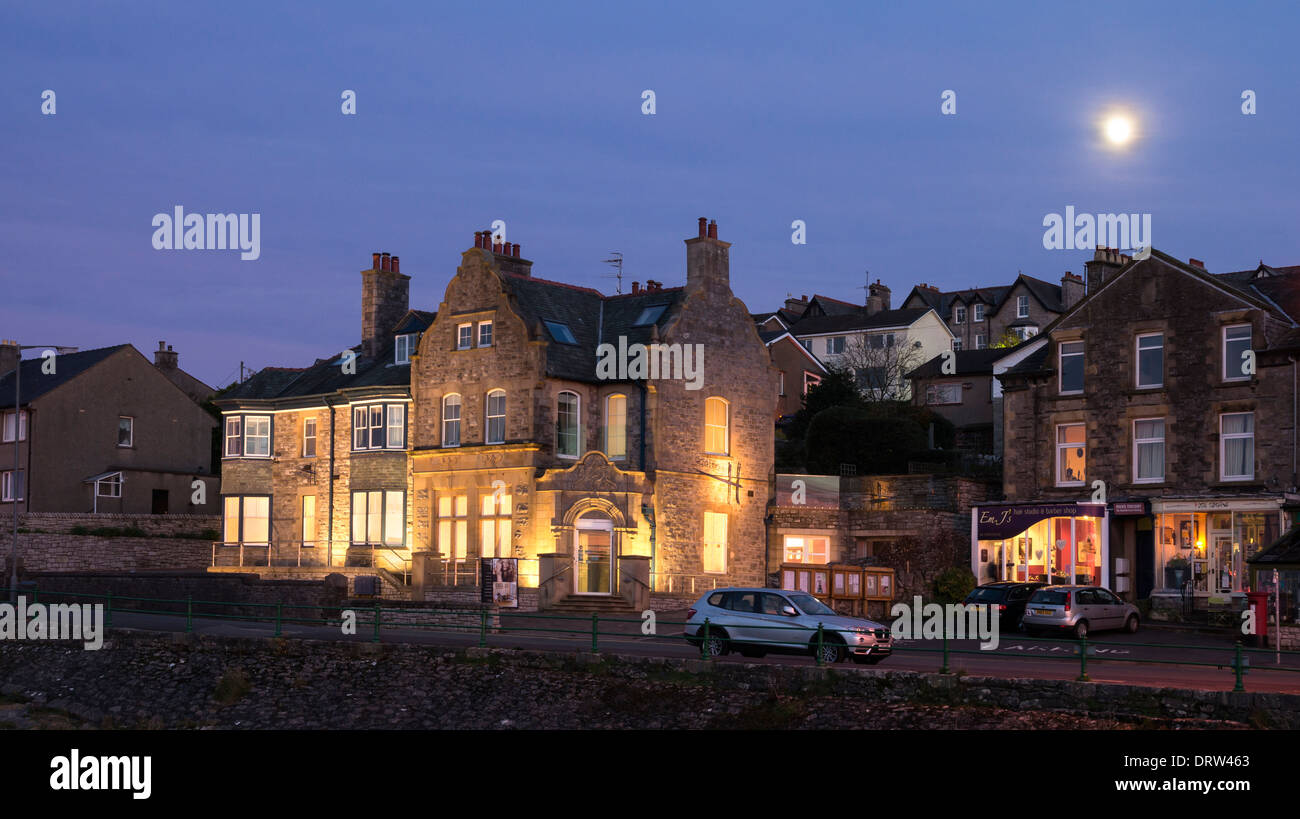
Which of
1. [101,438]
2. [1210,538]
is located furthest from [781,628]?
[101,438]

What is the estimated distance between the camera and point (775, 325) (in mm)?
94938

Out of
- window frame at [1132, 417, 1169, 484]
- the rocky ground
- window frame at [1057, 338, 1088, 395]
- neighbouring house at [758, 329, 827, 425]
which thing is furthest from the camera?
neighbouring house at [758, 329, 827, 425]

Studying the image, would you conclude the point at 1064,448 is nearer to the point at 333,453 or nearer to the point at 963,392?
the point at 333,453

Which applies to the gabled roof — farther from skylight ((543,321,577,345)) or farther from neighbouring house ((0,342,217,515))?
skylight ((543,321,577,345))

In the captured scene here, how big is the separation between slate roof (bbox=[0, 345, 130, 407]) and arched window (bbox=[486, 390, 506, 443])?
23221 mm

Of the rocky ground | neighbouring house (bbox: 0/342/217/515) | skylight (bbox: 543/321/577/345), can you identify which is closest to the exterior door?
skylight (bbox: 543/321/577/345)

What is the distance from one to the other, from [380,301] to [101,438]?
15512 mm

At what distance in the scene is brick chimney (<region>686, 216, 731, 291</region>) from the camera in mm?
49500

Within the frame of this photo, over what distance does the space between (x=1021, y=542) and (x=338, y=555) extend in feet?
78.7

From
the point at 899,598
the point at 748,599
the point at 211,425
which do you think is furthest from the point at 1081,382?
the point at 211,425

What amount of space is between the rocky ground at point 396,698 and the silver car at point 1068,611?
12.4 meters

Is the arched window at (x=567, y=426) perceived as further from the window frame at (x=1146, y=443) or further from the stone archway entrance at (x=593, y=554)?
the window frame at (x=1146, y=443)

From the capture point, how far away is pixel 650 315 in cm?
5003
